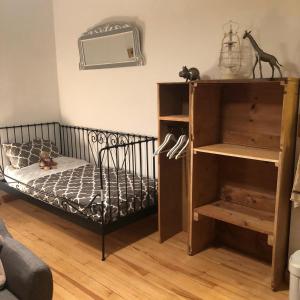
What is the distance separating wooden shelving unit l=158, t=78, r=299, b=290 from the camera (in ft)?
7.12

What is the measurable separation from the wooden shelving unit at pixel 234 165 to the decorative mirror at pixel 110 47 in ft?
2.35

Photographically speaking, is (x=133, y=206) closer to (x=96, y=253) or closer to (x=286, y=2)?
(x=96, y=253)

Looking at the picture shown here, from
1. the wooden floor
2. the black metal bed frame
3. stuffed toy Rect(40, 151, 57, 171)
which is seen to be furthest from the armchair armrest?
stuffed toy Rect(40, 151, 57, 171)

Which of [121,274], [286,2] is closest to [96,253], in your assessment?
[121,274]

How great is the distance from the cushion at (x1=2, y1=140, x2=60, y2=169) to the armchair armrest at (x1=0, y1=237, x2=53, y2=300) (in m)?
2.18

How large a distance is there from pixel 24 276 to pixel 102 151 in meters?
1.79

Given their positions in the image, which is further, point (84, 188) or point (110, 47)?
point (110, 47)

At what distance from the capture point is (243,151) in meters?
2.30

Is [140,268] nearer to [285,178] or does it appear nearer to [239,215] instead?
[239,215]

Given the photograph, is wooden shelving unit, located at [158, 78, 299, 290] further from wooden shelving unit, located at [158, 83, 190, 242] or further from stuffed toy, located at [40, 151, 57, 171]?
stuffed toy, located at [40, 151, 57, 171]

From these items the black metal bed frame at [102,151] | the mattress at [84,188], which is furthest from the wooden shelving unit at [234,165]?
the black metal bed frame at [102,151]

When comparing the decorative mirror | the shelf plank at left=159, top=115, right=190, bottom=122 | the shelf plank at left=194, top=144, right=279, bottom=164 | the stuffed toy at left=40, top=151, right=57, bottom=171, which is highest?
the decorative mirror

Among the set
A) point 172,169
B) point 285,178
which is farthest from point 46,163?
point 285,178

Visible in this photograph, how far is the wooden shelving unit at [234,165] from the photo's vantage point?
217 centimetres
